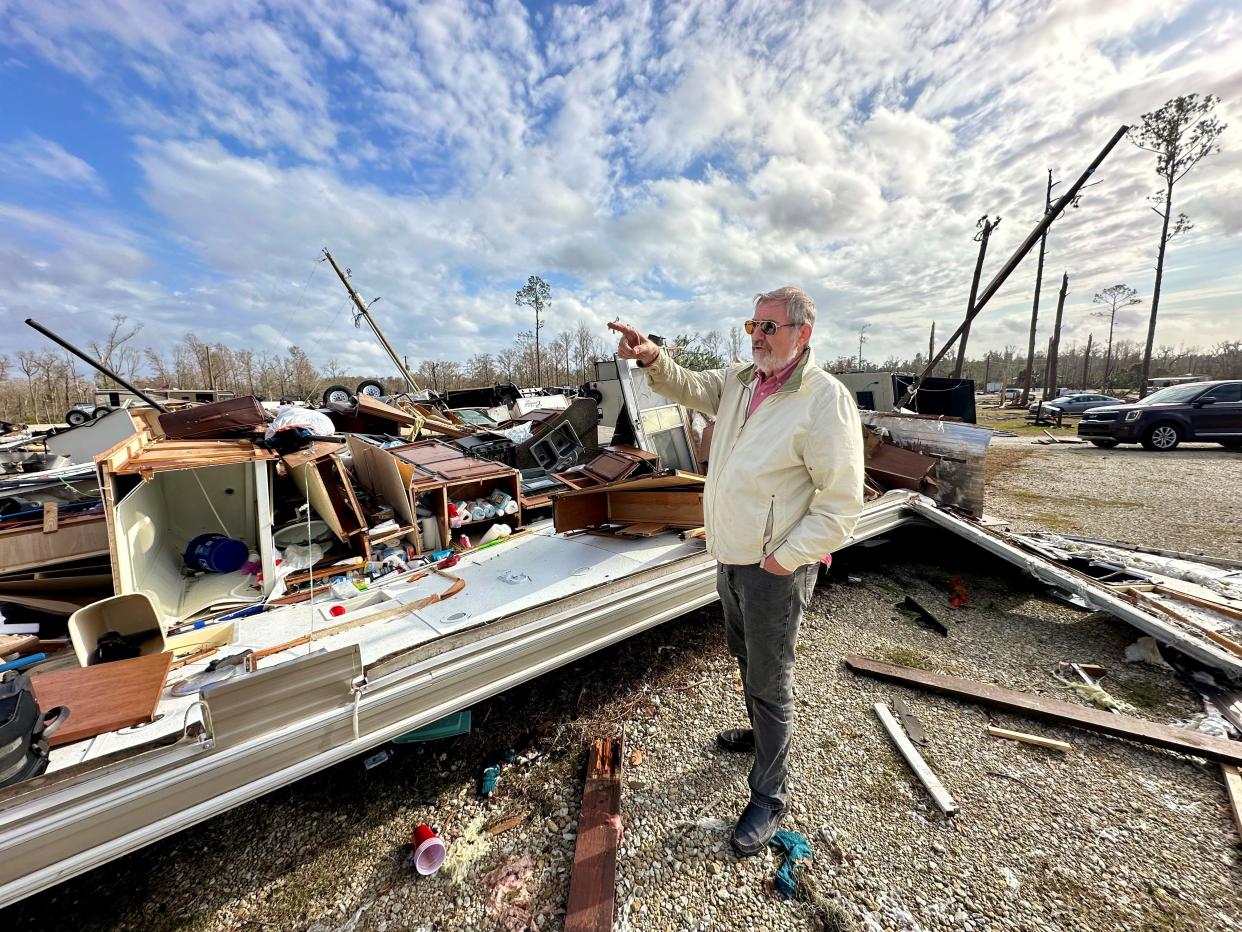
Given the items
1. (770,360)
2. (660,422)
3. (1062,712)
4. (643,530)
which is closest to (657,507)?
(643,530)

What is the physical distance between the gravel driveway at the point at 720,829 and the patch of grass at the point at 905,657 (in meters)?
0.02

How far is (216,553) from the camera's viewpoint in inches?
107

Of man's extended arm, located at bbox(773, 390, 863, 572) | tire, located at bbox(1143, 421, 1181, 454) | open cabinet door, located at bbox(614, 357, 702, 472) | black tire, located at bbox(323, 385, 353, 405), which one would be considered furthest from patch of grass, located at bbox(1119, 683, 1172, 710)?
tire, located at bbox(1143, 421, 1181, 454)

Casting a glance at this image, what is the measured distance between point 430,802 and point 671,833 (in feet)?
3.32

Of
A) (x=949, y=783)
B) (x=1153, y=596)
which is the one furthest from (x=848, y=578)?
(x=949, y=783)

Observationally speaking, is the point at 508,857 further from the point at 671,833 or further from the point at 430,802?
the point at 671,833

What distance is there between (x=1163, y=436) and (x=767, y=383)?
13231mm

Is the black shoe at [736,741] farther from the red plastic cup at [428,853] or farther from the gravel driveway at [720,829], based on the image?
the red plastic cup at [428,853]

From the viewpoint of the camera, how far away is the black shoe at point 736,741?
216 cm

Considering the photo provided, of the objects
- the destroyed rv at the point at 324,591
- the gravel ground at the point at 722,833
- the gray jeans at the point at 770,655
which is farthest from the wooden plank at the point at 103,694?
the gray jeans at the point at 770,655

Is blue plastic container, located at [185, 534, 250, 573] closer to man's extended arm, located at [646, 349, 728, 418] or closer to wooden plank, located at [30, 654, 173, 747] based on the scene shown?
wooden plank, located at [30, 654, 173, 747]

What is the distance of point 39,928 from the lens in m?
1.56

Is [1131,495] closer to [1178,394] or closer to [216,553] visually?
[1178,394]

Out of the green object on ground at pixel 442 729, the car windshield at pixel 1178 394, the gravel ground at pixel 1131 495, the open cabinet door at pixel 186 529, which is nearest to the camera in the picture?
the green object on ground at pixel 442 729
